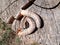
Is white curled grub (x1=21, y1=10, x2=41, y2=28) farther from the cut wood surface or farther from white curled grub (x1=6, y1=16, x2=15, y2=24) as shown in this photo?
white curled grub (x1=6, y1=16, x2=15, y2=24)

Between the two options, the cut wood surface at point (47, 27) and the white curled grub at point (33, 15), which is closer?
the cut wood surface at point (47, 27)

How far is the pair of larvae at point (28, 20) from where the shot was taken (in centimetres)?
343

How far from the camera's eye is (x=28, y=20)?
3.52 meters

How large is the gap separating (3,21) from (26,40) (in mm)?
638

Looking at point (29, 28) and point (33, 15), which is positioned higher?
point (33, 15)

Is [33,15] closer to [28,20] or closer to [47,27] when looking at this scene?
[28,20]

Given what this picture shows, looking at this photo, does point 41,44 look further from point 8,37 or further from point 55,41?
point 8,37

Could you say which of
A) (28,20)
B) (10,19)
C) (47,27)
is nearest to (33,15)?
(28,20)

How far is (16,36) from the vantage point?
3.63 metres

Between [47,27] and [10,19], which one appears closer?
[47,27]

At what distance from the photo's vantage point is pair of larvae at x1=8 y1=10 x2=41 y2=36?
135 inches

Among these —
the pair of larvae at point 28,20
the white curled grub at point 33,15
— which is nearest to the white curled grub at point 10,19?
the pair of larvae at point 28,20

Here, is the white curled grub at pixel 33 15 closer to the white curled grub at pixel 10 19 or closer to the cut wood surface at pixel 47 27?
the cut wood surface at pixel 47 27

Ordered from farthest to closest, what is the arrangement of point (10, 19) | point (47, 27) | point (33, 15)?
point (10, 19)
point (33, 15)
point (47, 27)
